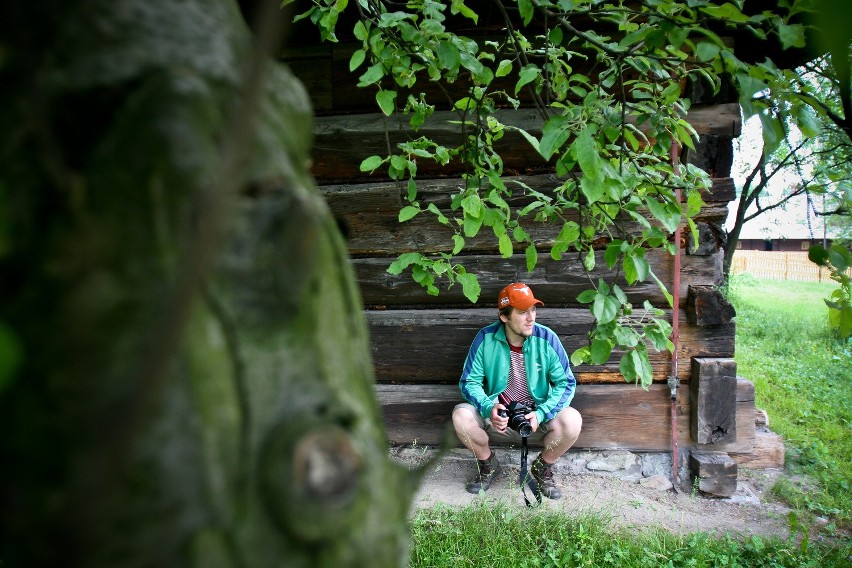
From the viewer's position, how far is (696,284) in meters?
3.91

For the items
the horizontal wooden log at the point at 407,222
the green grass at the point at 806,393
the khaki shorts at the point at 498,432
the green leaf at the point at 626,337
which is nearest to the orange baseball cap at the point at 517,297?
the horizontal wooden log at the point at 407,222

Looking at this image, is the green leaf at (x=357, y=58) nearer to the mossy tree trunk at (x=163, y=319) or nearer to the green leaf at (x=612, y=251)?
the green leaf at (x=612, y=251)

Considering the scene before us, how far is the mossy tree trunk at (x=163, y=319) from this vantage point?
0.42m

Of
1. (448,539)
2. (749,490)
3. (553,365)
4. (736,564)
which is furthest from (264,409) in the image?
(749,490)

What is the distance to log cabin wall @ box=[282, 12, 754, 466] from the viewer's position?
152 inches

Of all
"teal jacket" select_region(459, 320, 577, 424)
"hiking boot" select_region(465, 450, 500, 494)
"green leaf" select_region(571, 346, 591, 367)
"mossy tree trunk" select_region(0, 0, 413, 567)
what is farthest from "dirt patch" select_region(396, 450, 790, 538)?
"mossy tree trunk" select_region(0, 0, 413, 567)

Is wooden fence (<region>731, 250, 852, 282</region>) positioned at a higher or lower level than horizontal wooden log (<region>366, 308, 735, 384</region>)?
lower

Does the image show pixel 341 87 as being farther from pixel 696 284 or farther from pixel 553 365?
pixel 696 284

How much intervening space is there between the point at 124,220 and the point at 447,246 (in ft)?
11.6

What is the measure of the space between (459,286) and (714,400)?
184 cm

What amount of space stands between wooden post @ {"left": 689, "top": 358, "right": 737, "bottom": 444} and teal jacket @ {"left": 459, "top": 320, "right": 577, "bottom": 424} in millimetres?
818

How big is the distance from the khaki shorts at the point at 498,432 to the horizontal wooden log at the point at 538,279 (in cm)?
72

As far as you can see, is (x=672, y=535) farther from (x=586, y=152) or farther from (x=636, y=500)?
(x=586, y=152)

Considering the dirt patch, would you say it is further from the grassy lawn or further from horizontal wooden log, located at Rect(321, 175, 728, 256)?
horizontal wooden log, located at Rect(321, 175, 728, 256)
